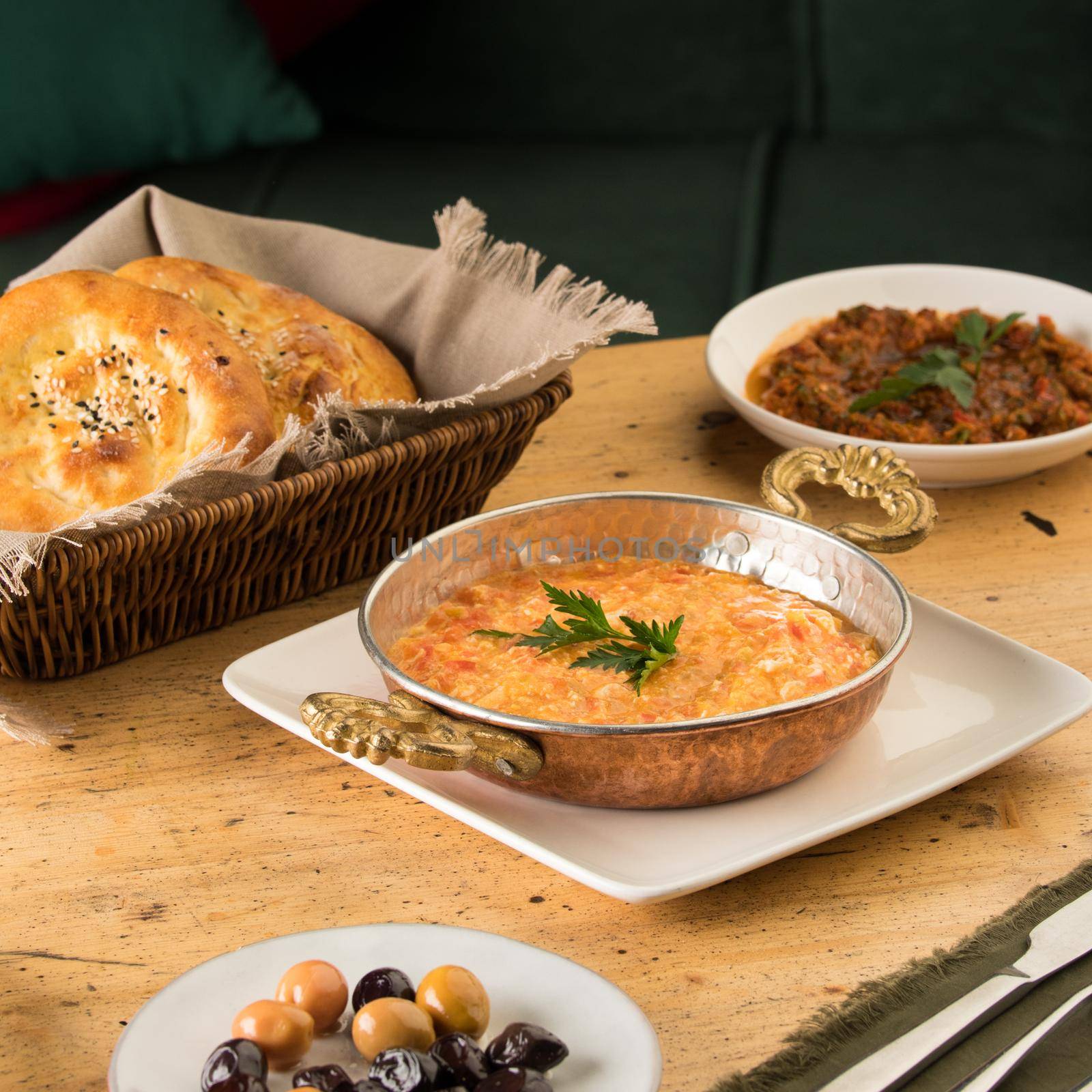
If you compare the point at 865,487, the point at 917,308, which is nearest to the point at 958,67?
the point at 917,308

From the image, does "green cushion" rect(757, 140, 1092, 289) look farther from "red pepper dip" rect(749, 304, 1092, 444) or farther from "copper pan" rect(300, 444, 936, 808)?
"copper pan" rect(300, 444, 936, 808)

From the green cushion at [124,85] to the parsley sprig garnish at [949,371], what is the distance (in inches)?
79.4

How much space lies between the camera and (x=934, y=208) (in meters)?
3.18

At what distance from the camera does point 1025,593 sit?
149 cm

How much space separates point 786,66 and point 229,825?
2.90 metres

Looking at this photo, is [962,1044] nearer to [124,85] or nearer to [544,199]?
[544,199]

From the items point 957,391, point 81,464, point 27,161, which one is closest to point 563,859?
point 81,464

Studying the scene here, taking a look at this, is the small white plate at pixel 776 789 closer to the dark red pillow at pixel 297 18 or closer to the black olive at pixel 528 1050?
the black olive at pixel 528 1050

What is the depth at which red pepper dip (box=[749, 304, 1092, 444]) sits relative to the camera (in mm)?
1740

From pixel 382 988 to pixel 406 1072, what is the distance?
0.27ft

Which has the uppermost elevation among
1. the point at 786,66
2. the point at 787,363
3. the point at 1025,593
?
the point at 786,66

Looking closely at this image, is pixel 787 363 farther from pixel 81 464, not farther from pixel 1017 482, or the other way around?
pixel 81 464

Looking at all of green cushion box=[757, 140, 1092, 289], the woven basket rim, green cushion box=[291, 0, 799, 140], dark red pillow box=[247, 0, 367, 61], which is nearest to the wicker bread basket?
the woven basket rim

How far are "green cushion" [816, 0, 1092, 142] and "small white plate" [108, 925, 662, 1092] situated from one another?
2.83 m
